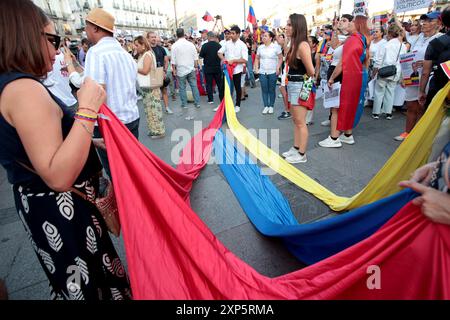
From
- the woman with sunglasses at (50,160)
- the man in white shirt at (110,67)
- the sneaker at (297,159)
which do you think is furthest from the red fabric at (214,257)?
the sneaker at (297,159)

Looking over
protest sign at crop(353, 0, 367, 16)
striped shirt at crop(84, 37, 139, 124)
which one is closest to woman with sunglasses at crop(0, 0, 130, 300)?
striped shirt at crop(84, 37, 139, 124)

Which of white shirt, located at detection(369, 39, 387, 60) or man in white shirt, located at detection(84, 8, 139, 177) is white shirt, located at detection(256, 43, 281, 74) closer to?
white shirt, located at detection(369, 39, 387, 60)

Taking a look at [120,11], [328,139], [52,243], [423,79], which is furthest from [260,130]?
[120,11]

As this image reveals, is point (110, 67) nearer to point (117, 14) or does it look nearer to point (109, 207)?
point (109, 207)

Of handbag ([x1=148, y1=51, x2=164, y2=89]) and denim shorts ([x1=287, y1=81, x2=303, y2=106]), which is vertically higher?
handbag ([x1=148, y1=51, x2=164, y2=89])

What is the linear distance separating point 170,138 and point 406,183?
450 centimetres

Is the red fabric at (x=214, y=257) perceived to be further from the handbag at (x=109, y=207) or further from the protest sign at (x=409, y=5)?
the protest sign at (x=409, y=5)

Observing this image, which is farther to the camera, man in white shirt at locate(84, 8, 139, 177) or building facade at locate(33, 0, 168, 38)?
building facade at locate(33, 0, 168, 38)

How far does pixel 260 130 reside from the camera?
5266 millimetres

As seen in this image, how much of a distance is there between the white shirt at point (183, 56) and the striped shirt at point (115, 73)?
410 centimetres

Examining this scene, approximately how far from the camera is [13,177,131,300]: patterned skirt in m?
1.14

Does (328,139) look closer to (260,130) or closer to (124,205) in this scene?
(260,130)

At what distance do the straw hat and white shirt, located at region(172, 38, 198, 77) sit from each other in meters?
4.19

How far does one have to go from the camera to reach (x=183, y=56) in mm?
6500
